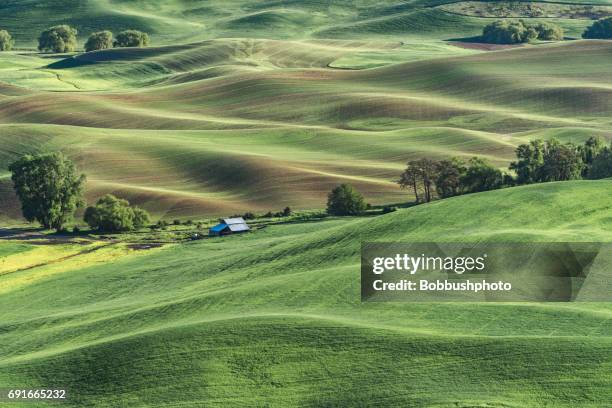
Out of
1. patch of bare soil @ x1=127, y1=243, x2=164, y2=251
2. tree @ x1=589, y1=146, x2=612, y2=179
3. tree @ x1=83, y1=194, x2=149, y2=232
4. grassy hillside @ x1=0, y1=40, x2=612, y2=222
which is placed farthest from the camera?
grassy hillside @ x1=0, y1=40, x2=612, y2=222

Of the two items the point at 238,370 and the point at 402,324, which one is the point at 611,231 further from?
the point at 238,370

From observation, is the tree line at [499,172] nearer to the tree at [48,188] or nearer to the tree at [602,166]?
the tree at [602,166]

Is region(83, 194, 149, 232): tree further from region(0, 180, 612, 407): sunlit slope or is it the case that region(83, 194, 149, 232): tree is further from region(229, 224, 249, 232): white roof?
region(0, 180, 612, 407): sunlit slope

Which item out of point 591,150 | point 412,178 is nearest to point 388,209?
point 412,178

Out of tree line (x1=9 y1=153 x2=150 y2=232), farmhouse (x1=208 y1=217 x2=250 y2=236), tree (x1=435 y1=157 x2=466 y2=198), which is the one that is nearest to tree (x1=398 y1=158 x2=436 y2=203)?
tree (x1=435 y1=157 x2=466 y2=198)

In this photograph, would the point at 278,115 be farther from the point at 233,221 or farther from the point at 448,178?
the point at 233,221

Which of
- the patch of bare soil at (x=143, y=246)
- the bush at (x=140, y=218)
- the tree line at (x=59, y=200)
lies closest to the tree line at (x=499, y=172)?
the bush at (x=140, y=218)
